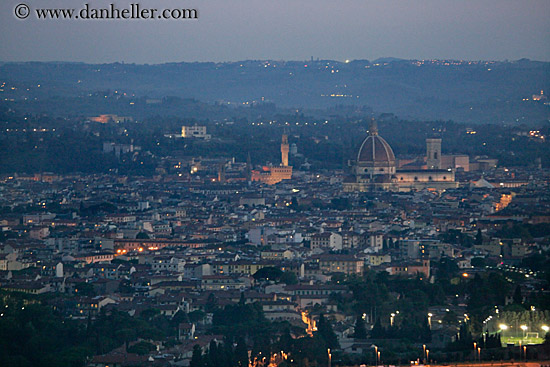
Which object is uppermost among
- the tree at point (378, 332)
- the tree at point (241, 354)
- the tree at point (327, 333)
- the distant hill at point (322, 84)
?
the tree at point (241, 354)

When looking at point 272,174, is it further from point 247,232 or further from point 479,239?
point 479,239

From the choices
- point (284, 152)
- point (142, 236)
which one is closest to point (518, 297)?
point (142, 236)

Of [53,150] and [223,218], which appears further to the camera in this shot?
[53,150]

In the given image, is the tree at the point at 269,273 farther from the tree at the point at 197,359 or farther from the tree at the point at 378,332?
the tree at the point at 197,359

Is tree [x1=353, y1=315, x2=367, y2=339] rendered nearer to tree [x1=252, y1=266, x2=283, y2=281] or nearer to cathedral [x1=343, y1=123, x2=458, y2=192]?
tree [x1=252, y1=266, x2=283, y2=281]

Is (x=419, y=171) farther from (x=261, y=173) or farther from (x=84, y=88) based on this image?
(x=84, y=88)

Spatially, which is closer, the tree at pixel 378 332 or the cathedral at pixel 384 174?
the tree at pixel 378 332

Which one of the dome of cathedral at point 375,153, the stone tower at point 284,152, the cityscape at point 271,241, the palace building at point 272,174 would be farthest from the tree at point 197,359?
the stone tower at point 284,152

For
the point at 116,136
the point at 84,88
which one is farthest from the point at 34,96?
the point at 116,136
